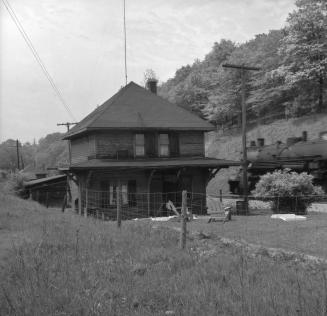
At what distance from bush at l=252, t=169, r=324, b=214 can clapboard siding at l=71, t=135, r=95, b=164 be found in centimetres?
1024

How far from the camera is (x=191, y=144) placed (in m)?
29.5

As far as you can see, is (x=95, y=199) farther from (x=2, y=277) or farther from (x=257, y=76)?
(x=257, y=76)

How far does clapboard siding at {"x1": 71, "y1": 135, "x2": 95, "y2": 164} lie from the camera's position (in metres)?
28.0

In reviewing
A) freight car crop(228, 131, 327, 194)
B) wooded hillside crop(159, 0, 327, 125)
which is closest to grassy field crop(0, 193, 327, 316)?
freight car crop(228, 131, 327, 194)

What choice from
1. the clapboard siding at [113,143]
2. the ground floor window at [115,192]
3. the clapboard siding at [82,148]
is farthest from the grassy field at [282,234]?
the clapboard siding at [82,148]

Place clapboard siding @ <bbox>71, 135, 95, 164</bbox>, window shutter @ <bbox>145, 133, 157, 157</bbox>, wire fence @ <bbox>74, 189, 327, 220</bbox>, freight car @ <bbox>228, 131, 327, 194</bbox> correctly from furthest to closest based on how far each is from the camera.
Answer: freight car @ <bbox>228, 131, 327, 194</bbox> < window shutter @ <bbox>145, 133, 157, 157</bbox> < clapboard siding @ <bbox>71, 135, 95, 164</bbox> < wire fence @ <bbox>74, 189, 327, 220</bbox>

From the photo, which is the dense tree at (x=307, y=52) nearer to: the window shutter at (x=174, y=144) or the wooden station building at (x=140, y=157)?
the wooden station building at (x=140, y=157)

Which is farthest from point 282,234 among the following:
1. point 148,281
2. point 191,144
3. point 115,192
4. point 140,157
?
point 191,144

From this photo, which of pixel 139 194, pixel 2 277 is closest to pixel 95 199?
pixel 139 194

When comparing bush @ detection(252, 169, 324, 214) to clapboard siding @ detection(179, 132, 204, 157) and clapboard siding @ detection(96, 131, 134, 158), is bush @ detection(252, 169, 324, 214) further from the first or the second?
clapboard siding @ detection(96, 131, 134, 158)

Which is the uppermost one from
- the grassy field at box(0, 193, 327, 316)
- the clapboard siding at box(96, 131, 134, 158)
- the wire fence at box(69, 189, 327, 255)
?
the clapboard siding at box(96, 131, 134, 158)

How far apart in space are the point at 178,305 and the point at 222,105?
57.8m

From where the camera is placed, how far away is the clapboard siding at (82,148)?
28.0m

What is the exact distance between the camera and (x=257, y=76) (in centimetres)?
6038
